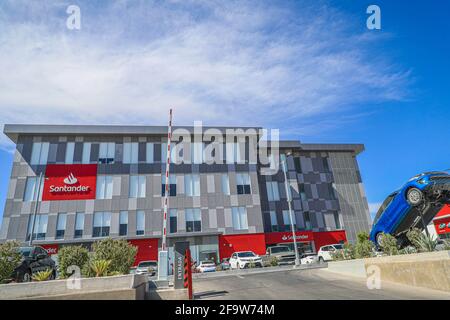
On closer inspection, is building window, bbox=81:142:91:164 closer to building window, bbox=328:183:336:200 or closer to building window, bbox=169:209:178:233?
building window, bbox=169:209:178:233

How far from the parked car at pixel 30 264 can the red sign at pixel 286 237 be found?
27.5 m

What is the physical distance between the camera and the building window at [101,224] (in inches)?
1251

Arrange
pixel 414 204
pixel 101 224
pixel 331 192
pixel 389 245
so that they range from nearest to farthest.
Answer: pixel 389 245
pixel 414 204
pixel 101 224
pixel 331 192

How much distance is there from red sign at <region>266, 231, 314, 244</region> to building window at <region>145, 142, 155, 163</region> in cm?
1760

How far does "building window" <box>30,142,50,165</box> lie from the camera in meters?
33.3

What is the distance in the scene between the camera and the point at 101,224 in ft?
105

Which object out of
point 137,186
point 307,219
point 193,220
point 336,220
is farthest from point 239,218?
point 336,220

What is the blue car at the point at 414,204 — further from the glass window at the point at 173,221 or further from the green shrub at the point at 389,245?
the glass window at the point at 173,221

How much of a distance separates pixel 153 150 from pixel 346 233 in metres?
29.2

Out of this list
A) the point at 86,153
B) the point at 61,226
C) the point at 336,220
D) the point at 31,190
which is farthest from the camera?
the point at 336,220

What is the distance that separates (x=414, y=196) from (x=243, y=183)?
78.9ft

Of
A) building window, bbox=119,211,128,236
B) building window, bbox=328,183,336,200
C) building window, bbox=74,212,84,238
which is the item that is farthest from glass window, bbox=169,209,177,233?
building window, bbox=328,183,336,200

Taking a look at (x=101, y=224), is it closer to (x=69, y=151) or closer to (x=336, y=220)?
(x=69, y=151)
